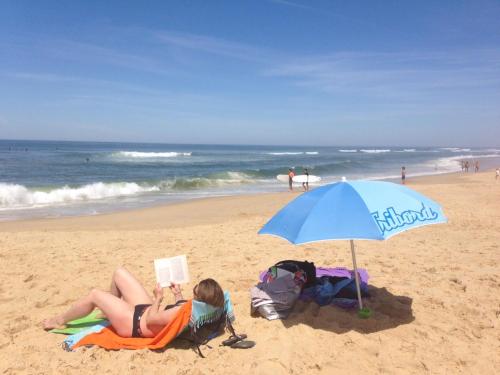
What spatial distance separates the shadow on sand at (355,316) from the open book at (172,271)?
4.05 feet

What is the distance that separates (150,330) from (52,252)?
15.7 ft

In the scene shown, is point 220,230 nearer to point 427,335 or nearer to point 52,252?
point 52,252

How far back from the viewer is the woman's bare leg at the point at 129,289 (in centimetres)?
430

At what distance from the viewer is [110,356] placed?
380 cm

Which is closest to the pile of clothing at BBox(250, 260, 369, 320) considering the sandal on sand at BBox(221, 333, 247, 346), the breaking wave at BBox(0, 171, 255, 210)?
the sandal on sand at BBox(221, 333, 247, 346)

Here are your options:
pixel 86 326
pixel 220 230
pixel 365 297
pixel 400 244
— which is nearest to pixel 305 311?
pixel 365 297

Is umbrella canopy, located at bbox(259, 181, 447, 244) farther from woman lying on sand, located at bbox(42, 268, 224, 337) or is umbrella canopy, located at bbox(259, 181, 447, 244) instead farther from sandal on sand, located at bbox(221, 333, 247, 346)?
sandal on sand, located at bbox(221, 333, 247, 346)

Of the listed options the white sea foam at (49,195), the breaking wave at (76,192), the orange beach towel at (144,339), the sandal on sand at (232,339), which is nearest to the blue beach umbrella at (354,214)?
the sandal on sand at (232,339)

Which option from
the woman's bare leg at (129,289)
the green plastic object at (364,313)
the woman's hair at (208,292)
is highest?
the woman's hair at (208,292)

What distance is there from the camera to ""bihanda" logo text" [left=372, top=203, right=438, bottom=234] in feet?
11.6

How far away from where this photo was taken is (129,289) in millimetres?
4332

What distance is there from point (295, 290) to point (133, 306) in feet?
5.94

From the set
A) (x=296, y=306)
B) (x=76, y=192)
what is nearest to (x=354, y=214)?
(x=296, y=306)

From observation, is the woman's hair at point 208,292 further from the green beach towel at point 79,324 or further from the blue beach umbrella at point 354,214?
the green beach towel at point 79,324
